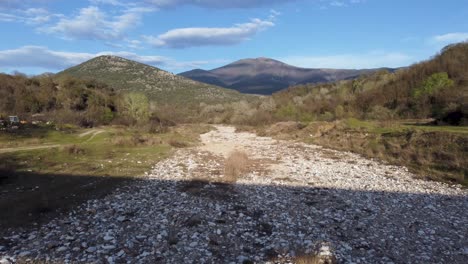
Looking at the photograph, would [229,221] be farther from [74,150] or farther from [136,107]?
[136,107]

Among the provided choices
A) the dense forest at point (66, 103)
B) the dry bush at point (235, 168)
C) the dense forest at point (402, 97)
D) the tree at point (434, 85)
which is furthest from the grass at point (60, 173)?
the tree at point (434, 85)

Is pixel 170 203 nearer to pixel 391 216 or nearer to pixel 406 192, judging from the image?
pixel 391 216

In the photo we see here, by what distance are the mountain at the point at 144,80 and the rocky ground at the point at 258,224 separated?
8930cm

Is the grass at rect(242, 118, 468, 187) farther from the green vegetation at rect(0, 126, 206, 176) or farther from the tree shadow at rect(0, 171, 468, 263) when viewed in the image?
the green vegetation at rect(0, 126, 206, 176)

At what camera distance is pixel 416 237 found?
961 centimetres

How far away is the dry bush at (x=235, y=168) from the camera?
18.1m

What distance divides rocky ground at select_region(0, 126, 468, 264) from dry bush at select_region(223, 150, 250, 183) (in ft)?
2.85

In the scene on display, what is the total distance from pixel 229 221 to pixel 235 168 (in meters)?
9.93

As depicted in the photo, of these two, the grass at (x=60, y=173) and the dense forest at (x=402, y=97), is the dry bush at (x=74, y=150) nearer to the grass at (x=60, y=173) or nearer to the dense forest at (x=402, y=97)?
the grass at (x=60, y=173)

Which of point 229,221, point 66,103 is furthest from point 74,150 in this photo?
point 66,103

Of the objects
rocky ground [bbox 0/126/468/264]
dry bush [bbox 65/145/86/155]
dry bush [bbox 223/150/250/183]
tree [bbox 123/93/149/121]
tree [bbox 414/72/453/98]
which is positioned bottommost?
dry bush [bbox 223/150/250/183]

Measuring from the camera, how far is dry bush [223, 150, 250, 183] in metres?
18.1

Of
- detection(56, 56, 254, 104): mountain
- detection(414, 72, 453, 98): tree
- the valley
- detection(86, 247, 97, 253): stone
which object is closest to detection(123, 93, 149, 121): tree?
the valley

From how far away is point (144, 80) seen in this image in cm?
11006
